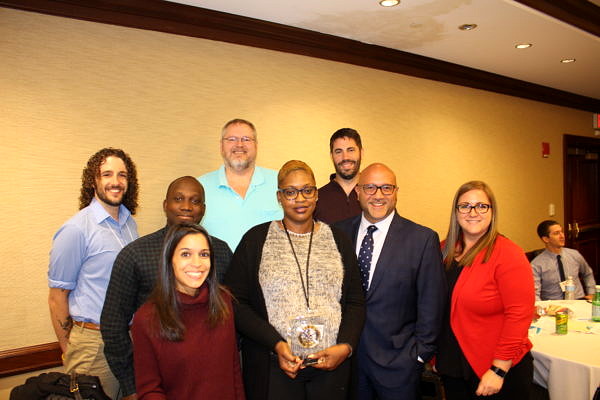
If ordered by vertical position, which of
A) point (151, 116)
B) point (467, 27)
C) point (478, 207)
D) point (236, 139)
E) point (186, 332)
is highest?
point (467, 27)

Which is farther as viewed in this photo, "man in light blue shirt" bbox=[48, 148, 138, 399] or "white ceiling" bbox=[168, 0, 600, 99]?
"white ceiling" bbox=[168, 0, 600, 99]

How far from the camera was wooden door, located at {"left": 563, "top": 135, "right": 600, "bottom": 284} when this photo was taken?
7.22 metres

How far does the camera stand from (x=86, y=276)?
2.13 metres

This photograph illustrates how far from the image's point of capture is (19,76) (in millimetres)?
2662

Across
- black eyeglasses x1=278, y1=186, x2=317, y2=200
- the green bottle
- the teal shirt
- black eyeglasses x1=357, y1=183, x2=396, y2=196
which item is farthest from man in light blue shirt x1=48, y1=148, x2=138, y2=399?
the green bottle

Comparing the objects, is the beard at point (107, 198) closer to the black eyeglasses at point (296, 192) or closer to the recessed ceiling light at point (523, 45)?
the black eyeglasses at point (296, 192)

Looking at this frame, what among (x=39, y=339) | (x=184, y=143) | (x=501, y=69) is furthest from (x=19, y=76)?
(x=501, y=69)

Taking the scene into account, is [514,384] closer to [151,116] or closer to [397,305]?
[397,305]

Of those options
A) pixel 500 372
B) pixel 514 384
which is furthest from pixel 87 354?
pixel 514 384

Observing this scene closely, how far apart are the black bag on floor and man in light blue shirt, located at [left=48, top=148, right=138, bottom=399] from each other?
0.70ft

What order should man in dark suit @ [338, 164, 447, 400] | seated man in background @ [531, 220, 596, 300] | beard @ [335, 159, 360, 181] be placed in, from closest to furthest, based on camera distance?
man in dark suit @ [338, 164, 447, 400] < beard @ [335, 159, 360, 181] < seated man in background @ [531, 220, 596, 300]

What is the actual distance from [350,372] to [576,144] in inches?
278

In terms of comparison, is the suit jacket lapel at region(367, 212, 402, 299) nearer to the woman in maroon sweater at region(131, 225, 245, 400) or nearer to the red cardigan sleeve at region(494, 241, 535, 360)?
the red cardigan sleeve at region(494, 241, 535, 360)

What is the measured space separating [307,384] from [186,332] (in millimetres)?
567
